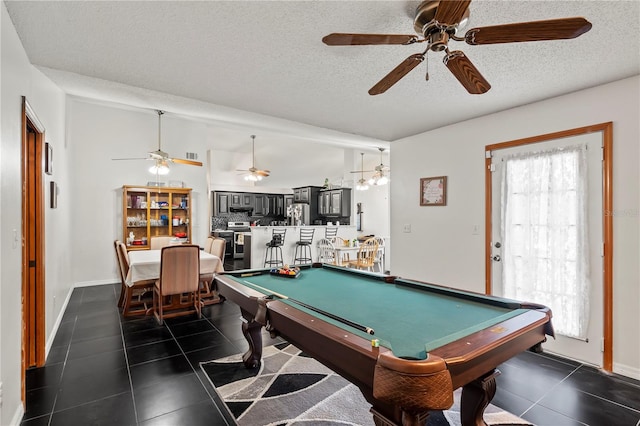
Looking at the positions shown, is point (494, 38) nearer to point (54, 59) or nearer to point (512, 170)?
point (512, 170)

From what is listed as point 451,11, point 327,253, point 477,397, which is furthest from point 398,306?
point 327,253

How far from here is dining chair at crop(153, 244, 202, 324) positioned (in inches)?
145

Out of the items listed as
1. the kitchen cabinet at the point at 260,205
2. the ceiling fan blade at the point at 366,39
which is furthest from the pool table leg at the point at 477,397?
the kitchen cabinet at the point at 260,205

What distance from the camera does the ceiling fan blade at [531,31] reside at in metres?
1.38

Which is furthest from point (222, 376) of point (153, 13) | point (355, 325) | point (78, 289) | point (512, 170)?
point (78, 289)

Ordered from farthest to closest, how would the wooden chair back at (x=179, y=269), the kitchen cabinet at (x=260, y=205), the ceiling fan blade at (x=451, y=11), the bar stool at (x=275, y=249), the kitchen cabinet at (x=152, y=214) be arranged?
the kitchen cabinet at (x=260, y=205) → the bar stool at (x=275, y=249) → the kitchen cabinet at (x=152, y=214) → the wooden chair back at (x=179, y=269) → the ceiling fan blade at (x=451, y=11)

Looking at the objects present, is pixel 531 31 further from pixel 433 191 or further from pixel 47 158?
pixel 47 158

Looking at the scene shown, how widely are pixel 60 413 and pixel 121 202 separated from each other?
4.52m

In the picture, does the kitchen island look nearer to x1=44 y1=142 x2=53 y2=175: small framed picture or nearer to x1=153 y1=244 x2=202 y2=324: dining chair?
x1=153 y1=244 x2=202 y2=324: dining chair

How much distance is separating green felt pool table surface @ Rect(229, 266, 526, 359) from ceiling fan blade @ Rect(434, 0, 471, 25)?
1.49 meters

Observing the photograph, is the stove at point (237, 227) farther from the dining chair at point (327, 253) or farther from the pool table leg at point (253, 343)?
the pool table leg at point (253, 343)

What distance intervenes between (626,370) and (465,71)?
9.16 ft

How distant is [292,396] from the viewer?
2.19 metres

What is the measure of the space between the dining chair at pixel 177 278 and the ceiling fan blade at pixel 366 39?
9.94 ft
